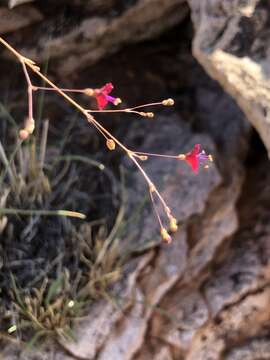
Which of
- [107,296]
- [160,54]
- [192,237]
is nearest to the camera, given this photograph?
[107,296]

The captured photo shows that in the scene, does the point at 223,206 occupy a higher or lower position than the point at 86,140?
lower

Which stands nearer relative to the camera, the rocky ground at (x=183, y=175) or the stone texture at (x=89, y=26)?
the rocky ground at (x=183, y=175)

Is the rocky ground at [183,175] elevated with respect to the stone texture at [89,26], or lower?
lower

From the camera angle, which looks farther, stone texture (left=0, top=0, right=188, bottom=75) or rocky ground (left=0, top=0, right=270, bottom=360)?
stone texture (left=0, top=0, right=188, bottom=75)

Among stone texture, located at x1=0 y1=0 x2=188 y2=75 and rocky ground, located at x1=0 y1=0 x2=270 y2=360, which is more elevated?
stone texture, located at x1=0 y1=0 x2=188 y2=75

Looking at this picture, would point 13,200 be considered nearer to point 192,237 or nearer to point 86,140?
point 86,140

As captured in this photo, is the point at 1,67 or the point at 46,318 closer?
the point at 46,318

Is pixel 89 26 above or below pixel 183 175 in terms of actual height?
above

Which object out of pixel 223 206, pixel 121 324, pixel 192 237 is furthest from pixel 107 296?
pixel 223 206
